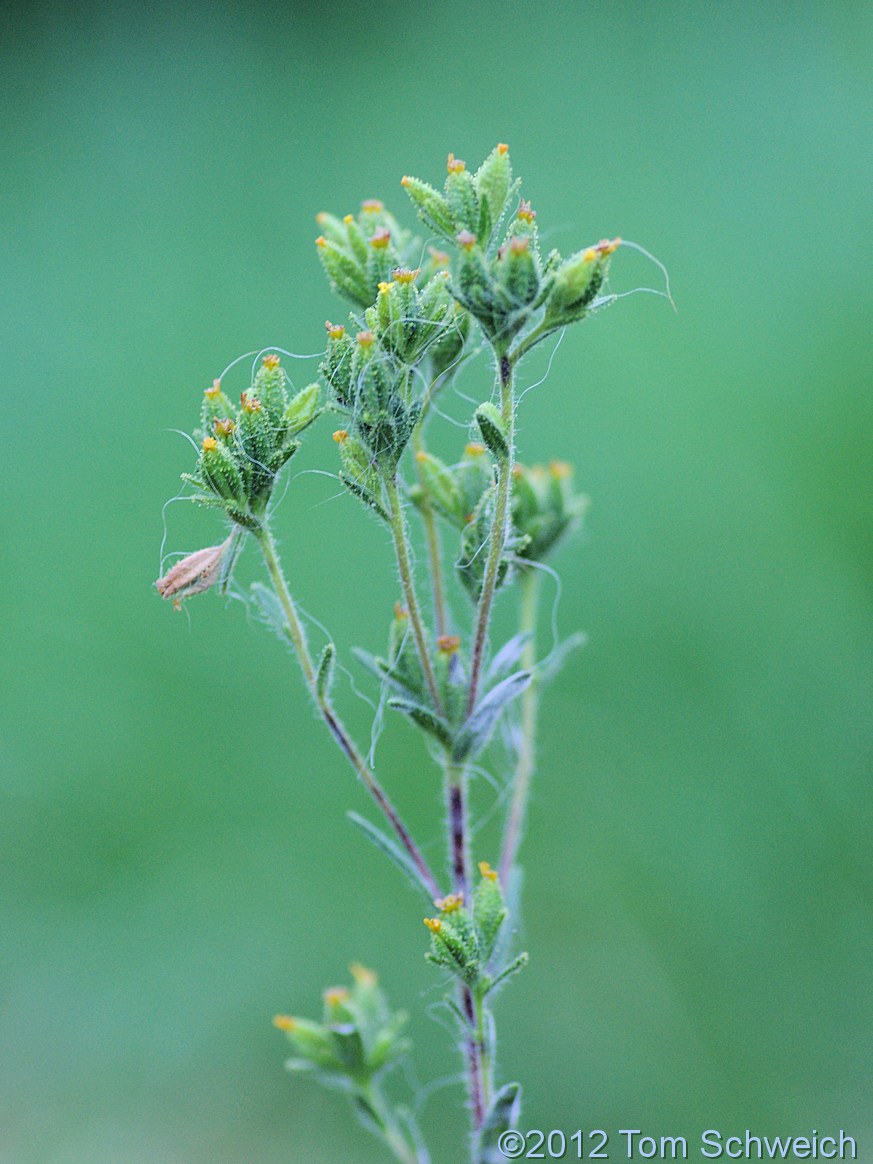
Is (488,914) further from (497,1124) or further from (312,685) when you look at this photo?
(312,685)

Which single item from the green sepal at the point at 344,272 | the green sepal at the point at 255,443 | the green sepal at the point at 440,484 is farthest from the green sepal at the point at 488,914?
the green sepal at the point at 344,272

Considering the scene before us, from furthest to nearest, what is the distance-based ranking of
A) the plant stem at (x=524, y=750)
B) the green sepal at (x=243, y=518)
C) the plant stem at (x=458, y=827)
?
the plant stem at (x=524, y=750), the plant stem at (x=458, y=827), the green sepal at (x=243, y=518)

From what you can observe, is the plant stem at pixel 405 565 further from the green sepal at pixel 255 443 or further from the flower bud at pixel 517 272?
the flower bud at pixel 517 272

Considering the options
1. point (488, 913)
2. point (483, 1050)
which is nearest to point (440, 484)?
point (488, 913)

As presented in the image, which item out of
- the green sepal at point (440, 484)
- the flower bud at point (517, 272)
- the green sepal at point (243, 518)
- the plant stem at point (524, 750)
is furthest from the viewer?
the plant stem at point (524, 750)

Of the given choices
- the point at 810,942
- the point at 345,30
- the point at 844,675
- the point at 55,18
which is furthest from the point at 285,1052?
the point at 55,18

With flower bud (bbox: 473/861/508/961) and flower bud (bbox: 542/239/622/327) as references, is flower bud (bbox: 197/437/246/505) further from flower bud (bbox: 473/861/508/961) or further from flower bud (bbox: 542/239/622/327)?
flower bud (bbox: 473/861/508/961)

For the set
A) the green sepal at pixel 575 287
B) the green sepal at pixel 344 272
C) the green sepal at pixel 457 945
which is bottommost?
the green sepal at pixel 457 945
